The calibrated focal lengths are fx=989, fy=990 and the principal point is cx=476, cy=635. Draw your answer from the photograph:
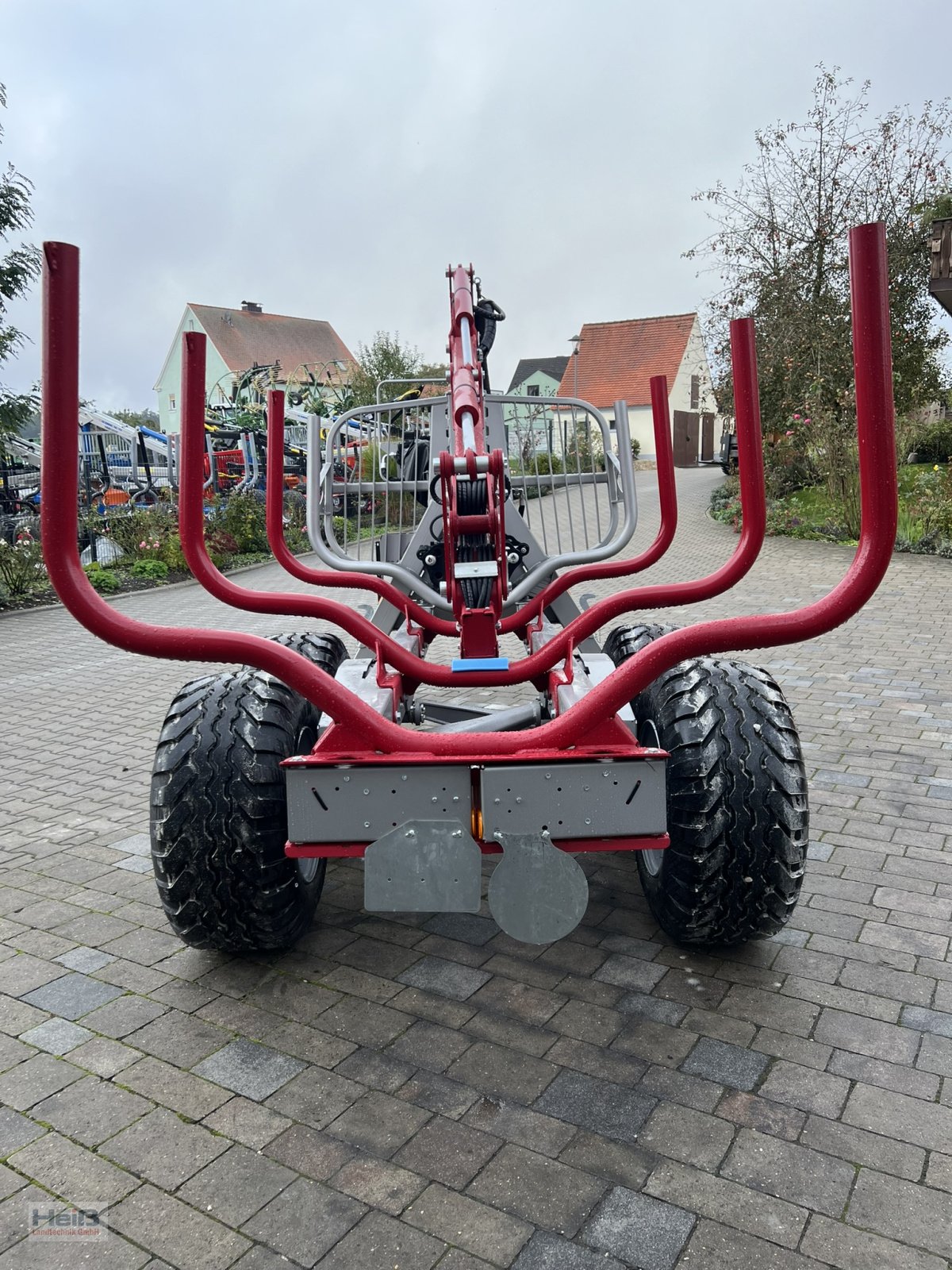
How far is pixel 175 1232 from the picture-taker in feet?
6.54

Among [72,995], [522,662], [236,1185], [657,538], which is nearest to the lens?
[236,1185]

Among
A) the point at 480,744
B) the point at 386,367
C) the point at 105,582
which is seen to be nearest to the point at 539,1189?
the point at 480,744

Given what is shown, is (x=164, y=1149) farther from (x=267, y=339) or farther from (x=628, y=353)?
(x=267, y=339)

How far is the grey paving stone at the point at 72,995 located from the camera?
111 inches

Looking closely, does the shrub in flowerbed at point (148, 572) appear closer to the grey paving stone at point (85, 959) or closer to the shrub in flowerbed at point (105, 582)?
the shrub in flowerbed at point (105, 582)

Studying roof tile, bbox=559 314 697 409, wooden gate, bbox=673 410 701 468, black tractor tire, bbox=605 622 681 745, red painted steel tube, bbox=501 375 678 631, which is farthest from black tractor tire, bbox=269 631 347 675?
roof tile, bbox=559 314 697 409

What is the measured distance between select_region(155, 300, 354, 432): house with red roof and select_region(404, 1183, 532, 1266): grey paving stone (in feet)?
152

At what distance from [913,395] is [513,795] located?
18.2 meters

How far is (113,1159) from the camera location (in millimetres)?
2203

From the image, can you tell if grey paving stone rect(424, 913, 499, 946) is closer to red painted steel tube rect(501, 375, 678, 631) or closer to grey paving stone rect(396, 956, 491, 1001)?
grey paving stone rect(396, 956, 491, 1001)

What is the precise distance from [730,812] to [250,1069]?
1.42 m

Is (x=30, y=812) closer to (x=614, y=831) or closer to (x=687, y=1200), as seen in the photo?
(x=614, y=831)

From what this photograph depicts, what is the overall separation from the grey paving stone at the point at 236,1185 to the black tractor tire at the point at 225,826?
73cm

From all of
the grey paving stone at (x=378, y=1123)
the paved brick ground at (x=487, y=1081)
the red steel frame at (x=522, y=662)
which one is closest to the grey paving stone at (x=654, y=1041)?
the paved brick ground at (x=487, y=1081)
